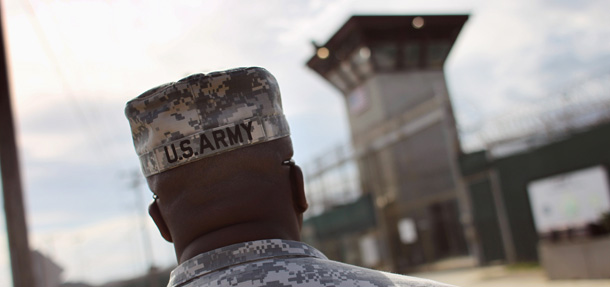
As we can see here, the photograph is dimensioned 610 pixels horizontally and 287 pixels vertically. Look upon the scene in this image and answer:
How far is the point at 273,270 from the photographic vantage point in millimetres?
1165

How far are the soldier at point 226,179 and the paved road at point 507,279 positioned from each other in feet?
32.0

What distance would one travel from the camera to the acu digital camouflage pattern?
3.76 ft

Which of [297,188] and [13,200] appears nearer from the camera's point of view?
[297,188]

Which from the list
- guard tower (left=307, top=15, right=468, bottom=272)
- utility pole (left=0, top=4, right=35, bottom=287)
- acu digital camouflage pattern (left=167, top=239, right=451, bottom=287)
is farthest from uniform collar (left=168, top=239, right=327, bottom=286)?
guard tower (left=307, top=15, right=468, bottom=272)

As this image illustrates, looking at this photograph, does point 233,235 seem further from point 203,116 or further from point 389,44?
point 389,44

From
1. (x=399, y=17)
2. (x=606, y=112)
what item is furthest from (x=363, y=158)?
(x=606, y=112)

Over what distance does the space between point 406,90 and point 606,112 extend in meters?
11.4

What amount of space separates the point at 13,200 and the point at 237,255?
4.17 m

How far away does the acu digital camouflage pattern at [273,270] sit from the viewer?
3.76 ft

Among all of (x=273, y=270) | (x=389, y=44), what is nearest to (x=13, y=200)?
(x=273, y=270)

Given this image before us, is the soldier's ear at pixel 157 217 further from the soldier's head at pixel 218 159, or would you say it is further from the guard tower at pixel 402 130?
the guard tower at pixel 402 130

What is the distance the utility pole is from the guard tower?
14.9 m

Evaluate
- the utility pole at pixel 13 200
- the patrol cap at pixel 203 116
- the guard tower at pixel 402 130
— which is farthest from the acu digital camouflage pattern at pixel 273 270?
the guard tower at pixel 402 130

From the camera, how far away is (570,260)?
10484mm
